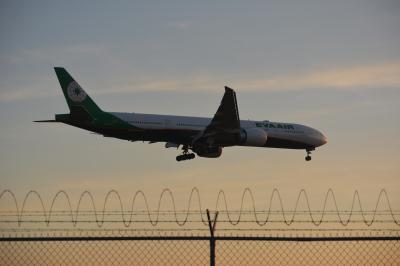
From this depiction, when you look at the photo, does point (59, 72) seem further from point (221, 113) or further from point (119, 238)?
point (119, 238)

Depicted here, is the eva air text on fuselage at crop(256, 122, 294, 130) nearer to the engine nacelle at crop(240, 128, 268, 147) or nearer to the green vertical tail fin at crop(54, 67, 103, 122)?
the engine nacelle at crop(240, 128, 268, 147)

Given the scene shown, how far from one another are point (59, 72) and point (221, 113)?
1350 cm

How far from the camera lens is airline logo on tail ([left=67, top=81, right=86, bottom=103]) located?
6322 centimetres

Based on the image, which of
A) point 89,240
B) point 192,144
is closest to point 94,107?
point 192,144

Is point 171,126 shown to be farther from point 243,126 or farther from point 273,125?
point 273,125

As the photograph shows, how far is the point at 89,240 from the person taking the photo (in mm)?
18484

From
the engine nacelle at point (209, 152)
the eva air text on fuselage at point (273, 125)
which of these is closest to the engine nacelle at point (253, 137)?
the engine nacelle at point (209, 152)

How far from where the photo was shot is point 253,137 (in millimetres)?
65750

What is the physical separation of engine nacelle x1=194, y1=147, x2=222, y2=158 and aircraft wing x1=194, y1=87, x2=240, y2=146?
1.17 metres

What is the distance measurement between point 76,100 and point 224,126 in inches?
466

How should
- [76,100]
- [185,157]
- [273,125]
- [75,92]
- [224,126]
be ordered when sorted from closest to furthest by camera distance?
1. [76,100]
2. [224,126]
3. [75,92]
4. [185,157]
5. [273,125]

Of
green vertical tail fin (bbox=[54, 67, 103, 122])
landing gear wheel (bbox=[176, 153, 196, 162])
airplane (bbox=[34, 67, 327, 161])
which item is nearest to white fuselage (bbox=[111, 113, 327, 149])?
airplane (bbox=[34, 67, 327, 161])

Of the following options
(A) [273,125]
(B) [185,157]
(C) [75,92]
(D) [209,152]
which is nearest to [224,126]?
(D) [209,152]

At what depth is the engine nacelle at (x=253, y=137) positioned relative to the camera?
214 ft
